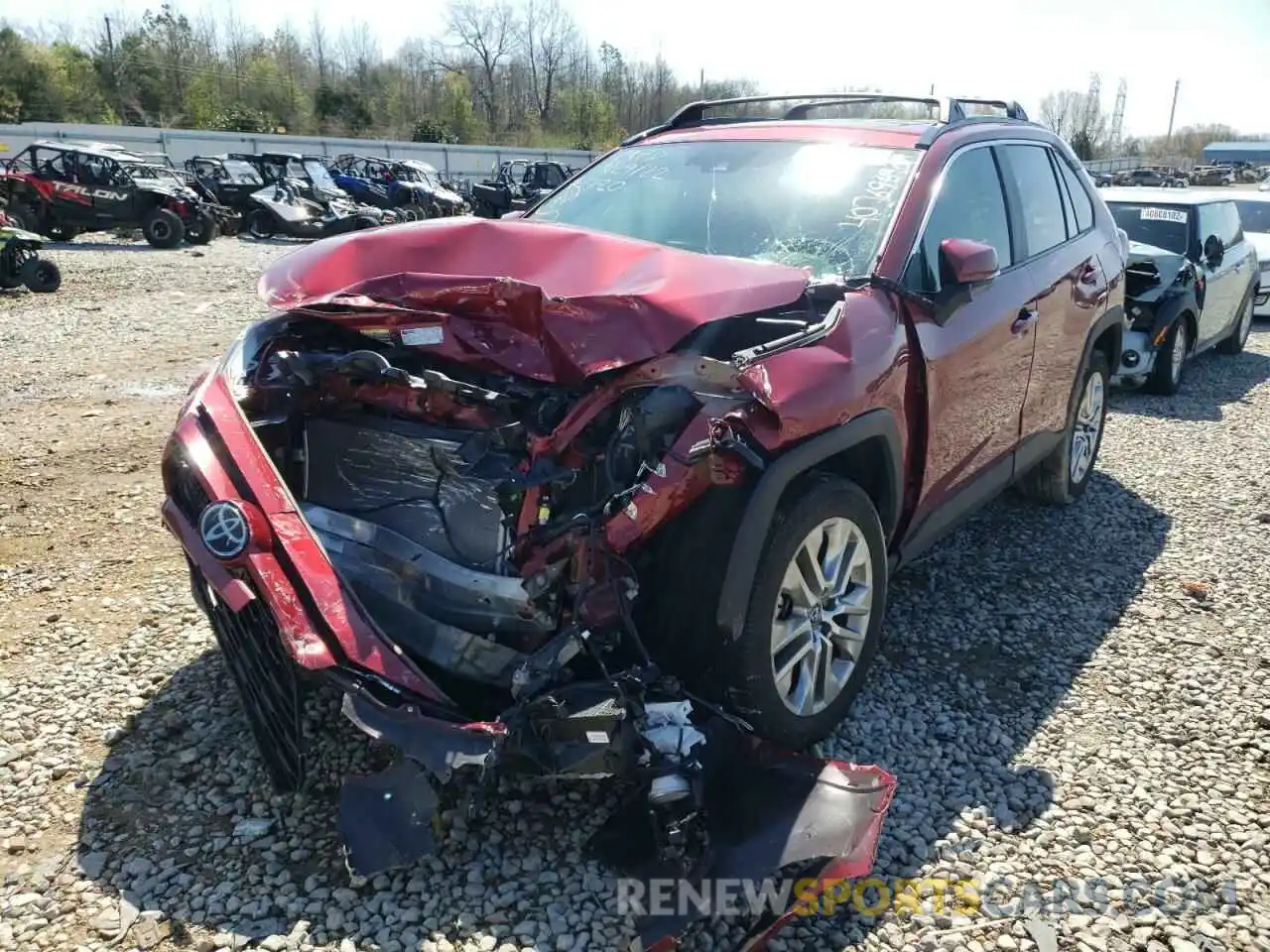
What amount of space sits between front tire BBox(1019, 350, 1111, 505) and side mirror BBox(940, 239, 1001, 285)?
1886 mm

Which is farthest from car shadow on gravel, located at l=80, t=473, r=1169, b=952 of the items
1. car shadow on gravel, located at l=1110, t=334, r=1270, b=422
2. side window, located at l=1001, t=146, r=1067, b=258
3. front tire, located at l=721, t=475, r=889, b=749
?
car shadow on gravel, located at l=1110, t=334, r=1270, b=422

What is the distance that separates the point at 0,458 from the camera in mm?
Answer: 5852

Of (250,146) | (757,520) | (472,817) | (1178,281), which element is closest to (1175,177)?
(1178,281)

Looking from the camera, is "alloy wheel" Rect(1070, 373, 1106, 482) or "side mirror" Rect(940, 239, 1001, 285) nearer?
"side mirror" Rect(940, 239, 1001, 285)

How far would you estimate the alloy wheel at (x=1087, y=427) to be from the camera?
5.25 meters

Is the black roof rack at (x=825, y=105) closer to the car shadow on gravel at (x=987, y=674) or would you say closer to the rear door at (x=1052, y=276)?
the rear door at (x=1052, y=276)

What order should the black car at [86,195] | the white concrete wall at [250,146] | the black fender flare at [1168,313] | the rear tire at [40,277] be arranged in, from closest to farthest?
1. the black fender flare at [1168,313]
2. the rear tire at [40,277]
3. the black car at [86,195]
4. the white concrete wall at [250,146]

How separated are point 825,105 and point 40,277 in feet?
37.5

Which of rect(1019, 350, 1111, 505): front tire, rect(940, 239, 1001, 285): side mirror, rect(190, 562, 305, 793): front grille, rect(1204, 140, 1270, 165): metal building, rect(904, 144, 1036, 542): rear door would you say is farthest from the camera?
rect(1204, 140, 1270, 165): metal building

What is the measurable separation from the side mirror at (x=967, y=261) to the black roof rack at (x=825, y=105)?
95 centimetres

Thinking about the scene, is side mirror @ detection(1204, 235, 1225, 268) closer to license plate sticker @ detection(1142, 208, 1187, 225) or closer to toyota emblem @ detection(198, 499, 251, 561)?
license plate sticker @ detection(1142, 208, 1187, 225)

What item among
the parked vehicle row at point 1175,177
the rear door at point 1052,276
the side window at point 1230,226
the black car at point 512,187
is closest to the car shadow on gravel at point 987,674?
the rear door at point 1052,276

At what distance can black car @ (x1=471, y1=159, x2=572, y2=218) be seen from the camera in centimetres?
2558

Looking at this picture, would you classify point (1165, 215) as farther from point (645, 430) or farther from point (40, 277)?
point (40, 277)
